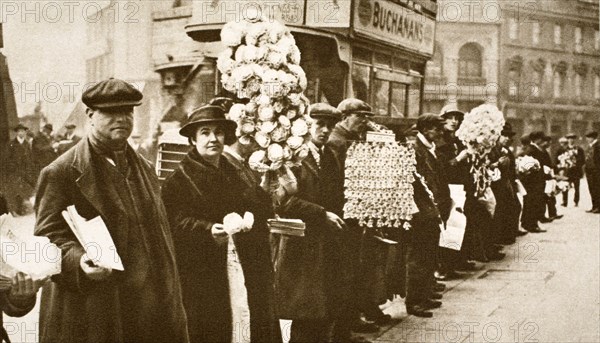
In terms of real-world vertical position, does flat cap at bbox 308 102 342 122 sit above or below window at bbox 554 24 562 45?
below

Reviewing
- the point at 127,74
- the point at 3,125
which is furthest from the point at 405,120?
the point at 3,125

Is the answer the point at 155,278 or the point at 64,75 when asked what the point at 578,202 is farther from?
the point at 64,75

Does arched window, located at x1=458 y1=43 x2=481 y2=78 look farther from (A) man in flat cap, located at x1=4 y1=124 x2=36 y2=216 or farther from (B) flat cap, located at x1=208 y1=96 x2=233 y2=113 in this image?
(A) man in flat cap, located at x1=4 y1=124 x2=36 y2=216

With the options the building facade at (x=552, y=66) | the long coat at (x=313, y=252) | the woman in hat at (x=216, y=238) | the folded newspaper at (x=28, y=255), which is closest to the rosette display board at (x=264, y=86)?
the woman in hat at (x=216, y=238)

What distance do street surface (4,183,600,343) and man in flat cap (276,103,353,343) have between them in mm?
315

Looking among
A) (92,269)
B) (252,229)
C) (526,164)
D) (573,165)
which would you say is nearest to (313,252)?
(252,229)

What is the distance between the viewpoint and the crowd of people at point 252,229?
2941 mm

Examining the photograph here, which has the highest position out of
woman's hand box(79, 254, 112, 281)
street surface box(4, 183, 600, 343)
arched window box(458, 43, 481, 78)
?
arched window box(458, 43, 481, 78)

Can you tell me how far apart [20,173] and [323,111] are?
1451mm

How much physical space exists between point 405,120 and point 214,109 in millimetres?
A: 1127

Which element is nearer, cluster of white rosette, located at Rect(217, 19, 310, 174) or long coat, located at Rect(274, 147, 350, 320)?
cluster of white rosette, located at Rect(217, 19, 310, 174)

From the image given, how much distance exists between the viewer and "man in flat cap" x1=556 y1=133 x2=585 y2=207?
4.27 m

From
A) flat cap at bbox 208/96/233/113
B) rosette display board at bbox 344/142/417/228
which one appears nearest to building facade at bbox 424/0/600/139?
rosette display board at bbox 344/142/417/228

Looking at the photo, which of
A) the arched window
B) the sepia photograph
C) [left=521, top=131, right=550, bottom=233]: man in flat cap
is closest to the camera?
the sepia photograph
